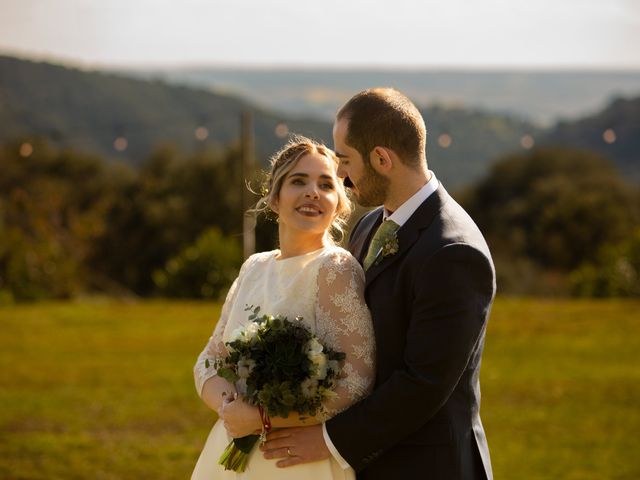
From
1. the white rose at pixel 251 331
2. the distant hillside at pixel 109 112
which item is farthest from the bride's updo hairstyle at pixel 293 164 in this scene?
the distant hillside at pixel 109 112

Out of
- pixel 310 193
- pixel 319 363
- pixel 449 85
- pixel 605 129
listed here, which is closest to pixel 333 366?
pixel 319 363

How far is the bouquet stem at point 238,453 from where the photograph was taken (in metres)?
3.65

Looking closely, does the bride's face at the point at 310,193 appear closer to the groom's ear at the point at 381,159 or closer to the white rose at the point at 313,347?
the groom's ear at the point at 381,159

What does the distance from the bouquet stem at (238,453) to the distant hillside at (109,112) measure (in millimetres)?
25851

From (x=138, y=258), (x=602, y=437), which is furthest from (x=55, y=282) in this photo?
(x=602, y=437)

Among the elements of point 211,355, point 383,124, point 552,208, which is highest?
point 383,124

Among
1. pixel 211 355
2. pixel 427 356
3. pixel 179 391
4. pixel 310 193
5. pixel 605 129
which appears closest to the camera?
pixel 427 356

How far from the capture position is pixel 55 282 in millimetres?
24609

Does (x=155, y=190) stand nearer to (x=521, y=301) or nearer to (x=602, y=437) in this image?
(x=521, y=301)

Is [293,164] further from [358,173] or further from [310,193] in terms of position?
[358,173]

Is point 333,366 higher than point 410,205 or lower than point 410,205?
lower

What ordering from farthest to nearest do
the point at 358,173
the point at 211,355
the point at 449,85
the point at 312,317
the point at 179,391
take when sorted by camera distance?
the point at 449,85
the point at 179,391
the point at 211,355
the point at 312,317
the point at 358,173

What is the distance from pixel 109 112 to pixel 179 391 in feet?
84.8

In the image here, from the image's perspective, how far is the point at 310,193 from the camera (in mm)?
3750
